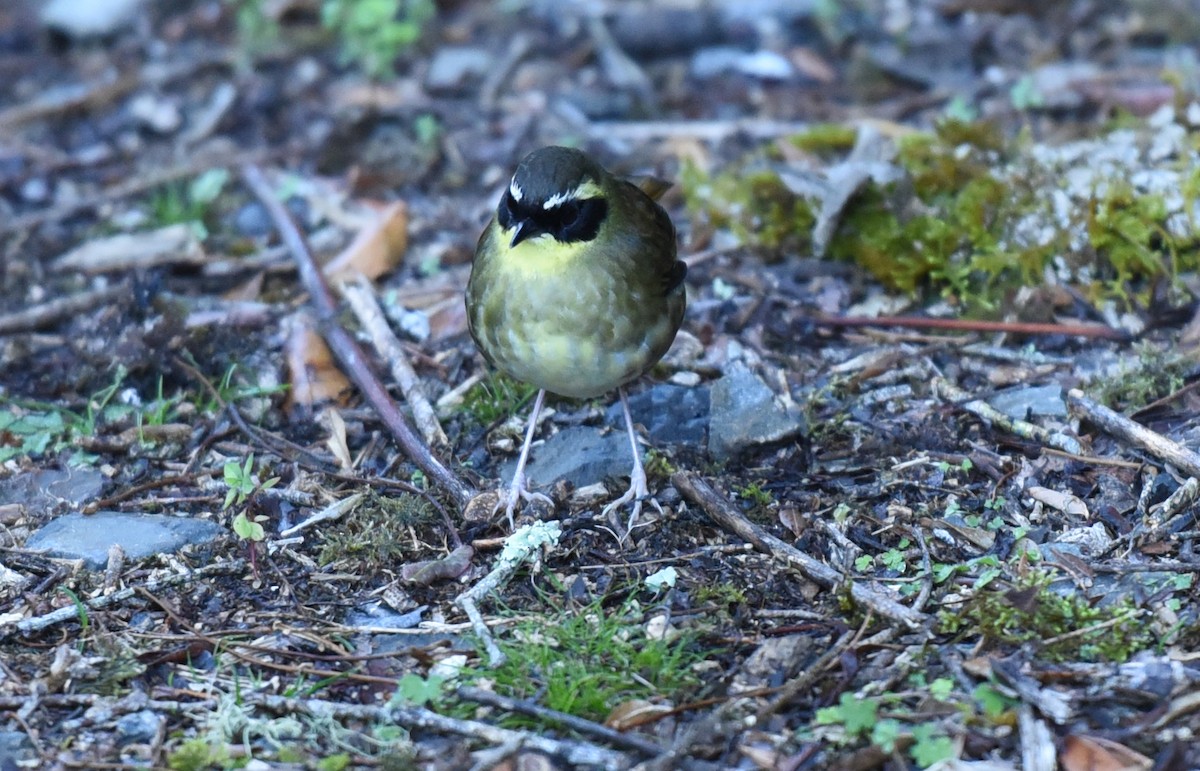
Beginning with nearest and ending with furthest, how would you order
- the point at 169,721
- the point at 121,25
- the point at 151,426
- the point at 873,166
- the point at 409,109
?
the point at 169,721, the point at 151,426, the point at 873,166, the point at 409,109, the point at 121,25

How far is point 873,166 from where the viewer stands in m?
7.85

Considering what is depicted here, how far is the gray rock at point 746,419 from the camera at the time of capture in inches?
243

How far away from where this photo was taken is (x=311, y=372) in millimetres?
6906

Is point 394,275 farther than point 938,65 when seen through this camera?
No

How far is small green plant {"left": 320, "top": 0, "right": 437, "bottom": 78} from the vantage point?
9953 mm

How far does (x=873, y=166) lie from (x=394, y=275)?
284 cm

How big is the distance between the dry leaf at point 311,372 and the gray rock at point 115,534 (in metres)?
1.13

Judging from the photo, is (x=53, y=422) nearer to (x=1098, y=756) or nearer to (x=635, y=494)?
(x=635, y=494)

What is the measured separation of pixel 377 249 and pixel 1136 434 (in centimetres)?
429

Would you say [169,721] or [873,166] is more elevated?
[873,166]

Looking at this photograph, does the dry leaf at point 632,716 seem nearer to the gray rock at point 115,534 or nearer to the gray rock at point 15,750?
the gray rock at point 15,750

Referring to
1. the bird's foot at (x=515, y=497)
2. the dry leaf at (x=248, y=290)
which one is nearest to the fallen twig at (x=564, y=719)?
the bird's foot at (x=515, y=497)

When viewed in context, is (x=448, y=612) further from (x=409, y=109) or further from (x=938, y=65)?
(x=938, y=65)

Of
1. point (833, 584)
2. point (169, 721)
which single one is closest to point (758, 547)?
point (833, 584)
